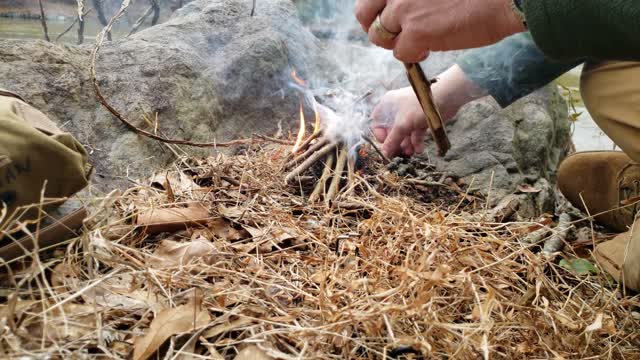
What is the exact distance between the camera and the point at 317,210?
2092mm

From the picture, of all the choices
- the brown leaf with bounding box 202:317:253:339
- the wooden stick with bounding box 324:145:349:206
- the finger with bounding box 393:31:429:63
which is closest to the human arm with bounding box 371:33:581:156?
the wooden stick with bounding box 324:145:349:206

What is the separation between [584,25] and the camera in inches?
60.7

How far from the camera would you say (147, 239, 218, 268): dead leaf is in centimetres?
150

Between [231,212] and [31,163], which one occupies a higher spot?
[31,163]

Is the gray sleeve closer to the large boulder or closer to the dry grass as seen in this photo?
the large boulder

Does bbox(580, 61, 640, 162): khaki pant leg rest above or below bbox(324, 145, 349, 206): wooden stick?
above

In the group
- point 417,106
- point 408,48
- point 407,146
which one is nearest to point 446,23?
point 408,48

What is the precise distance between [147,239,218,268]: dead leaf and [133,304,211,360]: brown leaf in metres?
0.25

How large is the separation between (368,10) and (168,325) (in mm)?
1202

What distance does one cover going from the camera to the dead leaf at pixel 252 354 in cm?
118

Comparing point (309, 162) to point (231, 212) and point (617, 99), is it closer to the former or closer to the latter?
point (231, 212)

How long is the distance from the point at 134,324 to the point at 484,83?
1960mm

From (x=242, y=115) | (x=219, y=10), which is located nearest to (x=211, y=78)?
(x=242, y=115)

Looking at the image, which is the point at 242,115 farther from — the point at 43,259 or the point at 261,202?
the point at 43,259
